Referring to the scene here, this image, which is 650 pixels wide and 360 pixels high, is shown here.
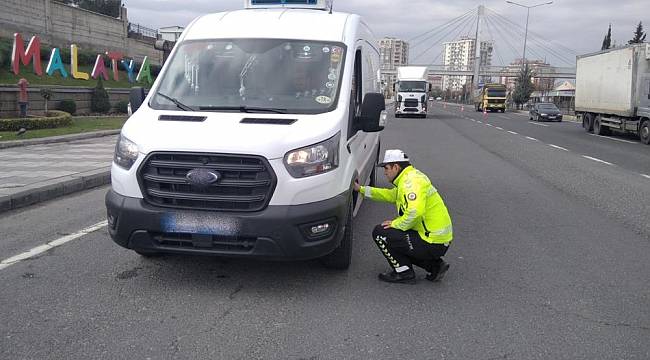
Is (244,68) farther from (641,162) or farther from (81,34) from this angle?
(81,34)

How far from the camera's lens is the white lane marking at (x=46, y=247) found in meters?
5.17

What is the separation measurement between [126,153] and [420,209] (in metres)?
2.43

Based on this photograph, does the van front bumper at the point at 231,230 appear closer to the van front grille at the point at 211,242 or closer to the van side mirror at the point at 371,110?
the van front grille at the point at 211,242

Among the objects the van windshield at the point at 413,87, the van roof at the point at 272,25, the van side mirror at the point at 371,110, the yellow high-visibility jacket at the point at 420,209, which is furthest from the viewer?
the van windshield at the point at 413,87

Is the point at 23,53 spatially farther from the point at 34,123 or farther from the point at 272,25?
the point at 272,25

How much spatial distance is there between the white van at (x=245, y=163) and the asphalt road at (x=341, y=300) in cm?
43

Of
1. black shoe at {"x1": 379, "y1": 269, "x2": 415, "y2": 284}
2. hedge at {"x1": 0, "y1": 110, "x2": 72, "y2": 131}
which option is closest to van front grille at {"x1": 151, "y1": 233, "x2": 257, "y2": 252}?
black shoe at {"x1": 379, "y1": 269, "x2": 415, "y2": 284}

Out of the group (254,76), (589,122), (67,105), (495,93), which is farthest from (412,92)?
(254,76)

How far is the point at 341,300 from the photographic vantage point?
4.36 meters

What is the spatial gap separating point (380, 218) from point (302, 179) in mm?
3263

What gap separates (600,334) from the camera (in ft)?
12.6

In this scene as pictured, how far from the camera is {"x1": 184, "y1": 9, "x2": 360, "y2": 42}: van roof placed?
540cm

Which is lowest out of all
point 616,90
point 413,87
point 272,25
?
point 272,25

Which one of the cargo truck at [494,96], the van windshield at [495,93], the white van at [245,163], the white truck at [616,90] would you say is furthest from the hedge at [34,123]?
the van windshield at [495,93]
